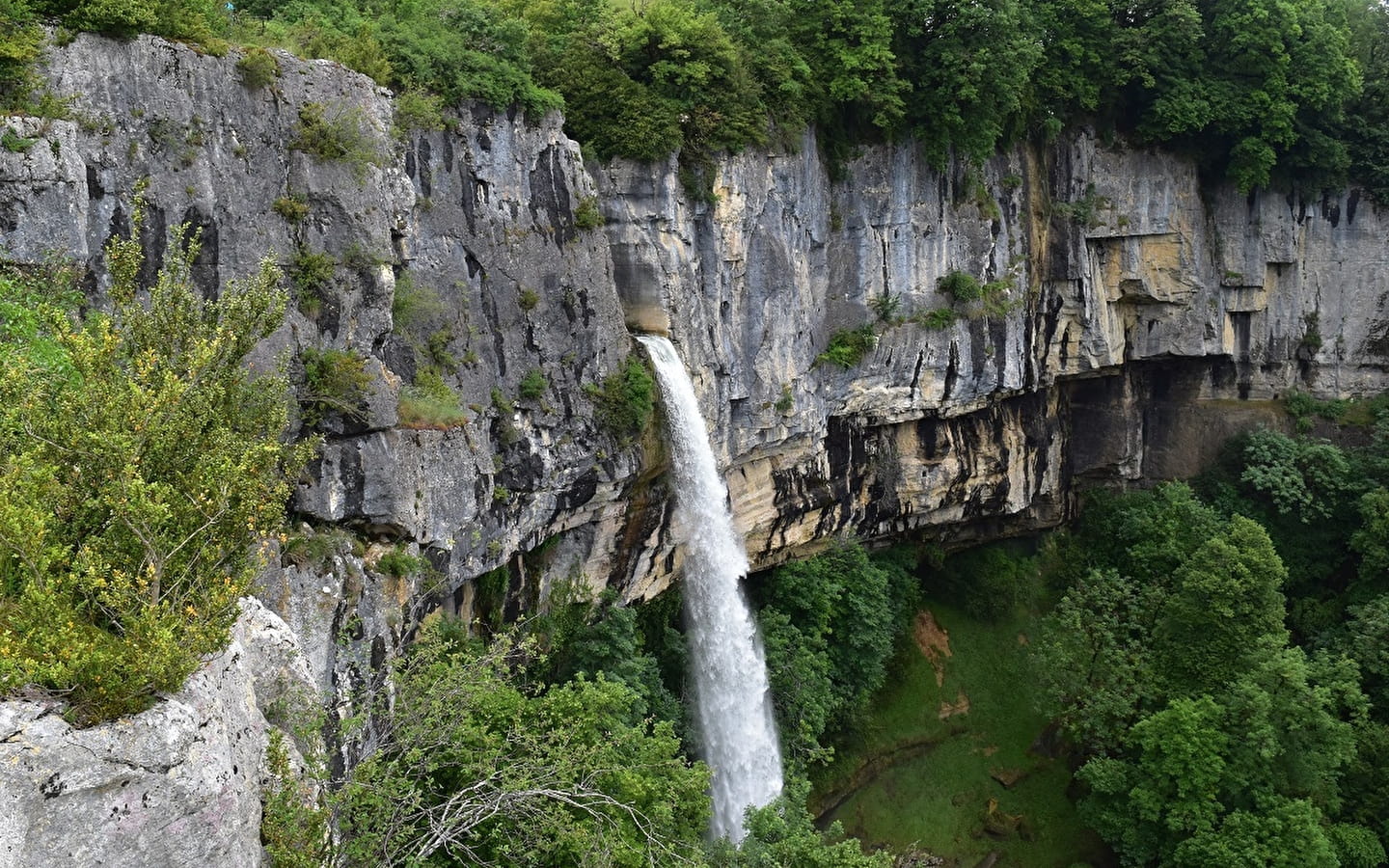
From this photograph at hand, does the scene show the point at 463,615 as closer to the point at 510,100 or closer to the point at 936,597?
the point at 510,100

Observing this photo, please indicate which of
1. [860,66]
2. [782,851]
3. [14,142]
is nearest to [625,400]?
[782,851]

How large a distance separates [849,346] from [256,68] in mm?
12521

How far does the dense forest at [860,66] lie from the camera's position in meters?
12.0

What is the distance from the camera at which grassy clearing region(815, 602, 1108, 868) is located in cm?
1917

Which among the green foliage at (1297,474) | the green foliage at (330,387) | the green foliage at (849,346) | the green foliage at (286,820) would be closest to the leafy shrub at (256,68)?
the green foliage at (330,387)

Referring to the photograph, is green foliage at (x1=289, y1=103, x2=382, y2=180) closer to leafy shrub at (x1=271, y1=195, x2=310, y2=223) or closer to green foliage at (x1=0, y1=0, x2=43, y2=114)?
leafy shrub at (x1=271, y1=195, x2=310, y2=223)

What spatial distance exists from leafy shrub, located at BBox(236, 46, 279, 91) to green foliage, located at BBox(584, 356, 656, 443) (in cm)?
597

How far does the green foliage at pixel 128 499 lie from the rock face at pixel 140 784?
157 mm

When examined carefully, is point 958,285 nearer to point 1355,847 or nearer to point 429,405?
point 1355,847

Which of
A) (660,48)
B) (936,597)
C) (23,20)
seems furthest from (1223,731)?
(23,20)

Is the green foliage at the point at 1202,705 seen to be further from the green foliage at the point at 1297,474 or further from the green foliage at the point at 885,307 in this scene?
the green foliage at the point at 885,307

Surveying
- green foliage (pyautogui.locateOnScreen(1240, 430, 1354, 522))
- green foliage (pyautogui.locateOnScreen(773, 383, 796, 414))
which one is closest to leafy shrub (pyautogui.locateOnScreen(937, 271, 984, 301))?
green foliage (pyautogui.locateOnScreen(773, 383, 796, 414))

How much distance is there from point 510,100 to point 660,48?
3602 mm

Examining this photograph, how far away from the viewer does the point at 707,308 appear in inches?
637
